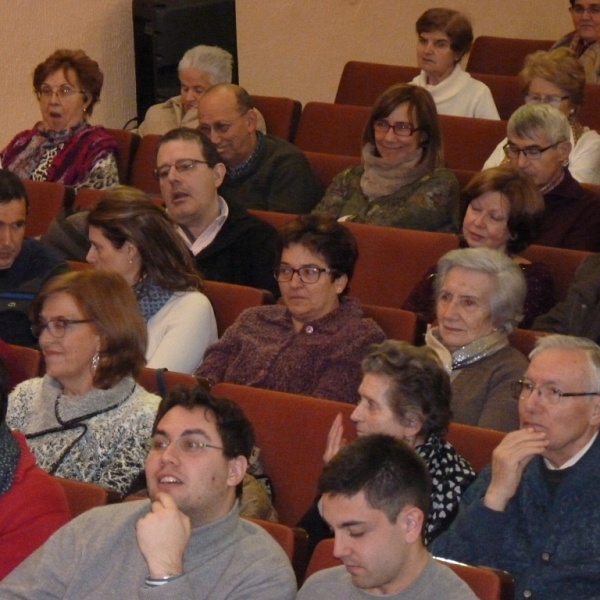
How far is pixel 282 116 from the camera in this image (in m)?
5.09

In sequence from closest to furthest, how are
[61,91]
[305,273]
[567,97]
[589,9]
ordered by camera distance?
[305,273] → [567,97] → [61,91] → [589,9]

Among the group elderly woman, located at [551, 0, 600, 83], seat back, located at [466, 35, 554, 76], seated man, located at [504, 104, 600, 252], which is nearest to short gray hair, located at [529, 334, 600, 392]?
seated man, located at [504, 104, 600, 252]

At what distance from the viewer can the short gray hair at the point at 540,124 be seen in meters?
3.81

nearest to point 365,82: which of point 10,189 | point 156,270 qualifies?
point 10,189

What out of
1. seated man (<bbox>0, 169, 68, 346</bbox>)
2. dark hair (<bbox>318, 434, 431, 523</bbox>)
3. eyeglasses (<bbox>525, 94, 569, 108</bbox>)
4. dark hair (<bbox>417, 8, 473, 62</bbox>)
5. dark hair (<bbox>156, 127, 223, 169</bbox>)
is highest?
dark hair (<bbox>417, 8, 473, 62</bbox>)

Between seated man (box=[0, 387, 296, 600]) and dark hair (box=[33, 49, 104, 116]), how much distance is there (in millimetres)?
2622

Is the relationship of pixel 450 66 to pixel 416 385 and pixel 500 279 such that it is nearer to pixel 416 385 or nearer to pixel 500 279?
pixel 500 279

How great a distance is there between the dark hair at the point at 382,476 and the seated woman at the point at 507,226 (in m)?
1.46

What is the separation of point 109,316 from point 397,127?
155 centimetres

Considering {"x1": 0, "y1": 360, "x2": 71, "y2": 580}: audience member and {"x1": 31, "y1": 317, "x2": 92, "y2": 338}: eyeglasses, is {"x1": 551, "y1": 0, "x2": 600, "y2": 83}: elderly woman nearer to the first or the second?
{"x1": 31, "y1": 317, "x2": 92, "y2": 338}: eyeglasses

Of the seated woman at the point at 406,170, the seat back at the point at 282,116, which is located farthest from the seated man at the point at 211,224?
the seat back at the point at 282,116

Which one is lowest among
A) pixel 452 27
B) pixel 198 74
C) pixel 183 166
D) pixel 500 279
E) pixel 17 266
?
pixel 17 266

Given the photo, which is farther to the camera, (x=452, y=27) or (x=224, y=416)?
(x=452, y=27)

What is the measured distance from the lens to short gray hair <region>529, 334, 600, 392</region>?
237cm
